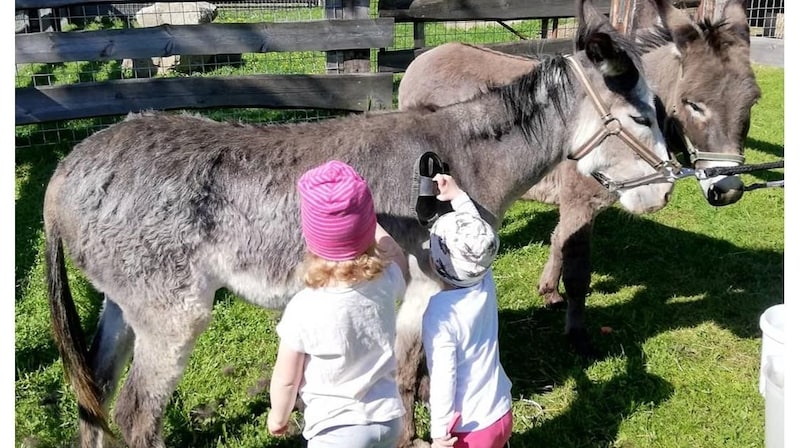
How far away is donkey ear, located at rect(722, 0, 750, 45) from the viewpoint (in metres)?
3.95

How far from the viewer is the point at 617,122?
120 inches

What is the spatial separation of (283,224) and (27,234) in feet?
10.7

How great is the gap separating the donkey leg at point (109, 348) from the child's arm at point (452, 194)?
1511 millimetres

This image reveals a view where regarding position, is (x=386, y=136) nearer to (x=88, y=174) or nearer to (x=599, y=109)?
(x=599, y=109)

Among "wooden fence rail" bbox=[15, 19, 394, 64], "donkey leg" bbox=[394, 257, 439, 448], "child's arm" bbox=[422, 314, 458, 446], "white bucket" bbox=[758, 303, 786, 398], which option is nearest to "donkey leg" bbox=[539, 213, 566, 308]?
"white bucket" bbox=[758, 303, 786, 398]

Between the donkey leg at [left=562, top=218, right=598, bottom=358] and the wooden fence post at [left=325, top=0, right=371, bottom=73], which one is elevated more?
the wooden fence post at [left=325, top=0, right=371, bottom=73]

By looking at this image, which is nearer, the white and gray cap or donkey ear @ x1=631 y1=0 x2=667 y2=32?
the white and gray cap

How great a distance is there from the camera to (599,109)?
3057mm

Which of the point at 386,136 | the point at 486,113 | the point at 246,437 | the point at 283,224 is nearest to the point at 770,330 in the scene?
the point at 486,113

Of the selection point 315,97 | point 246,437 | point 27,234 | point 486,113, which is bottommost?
point 246,437

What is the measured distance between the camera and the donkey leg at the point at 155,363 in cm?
271

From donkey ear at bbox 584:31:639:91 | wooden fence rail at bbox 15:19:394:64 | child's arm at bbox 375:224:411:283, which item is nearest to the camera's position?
child's arm at bbox 375:224:411:283

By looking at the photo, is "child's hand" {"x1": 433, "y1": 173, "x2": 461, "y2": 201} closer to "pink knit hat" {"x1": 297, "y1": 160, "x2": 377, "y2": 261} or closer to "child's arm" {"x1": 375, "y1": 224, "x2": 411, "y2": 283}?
"child's arm" {"x1": 375, "y1": 224, "x2": 411, "y2": 283}

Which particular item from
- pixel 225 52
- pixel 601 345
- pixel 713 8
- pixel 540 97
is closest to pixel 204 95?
pixel 225 52
